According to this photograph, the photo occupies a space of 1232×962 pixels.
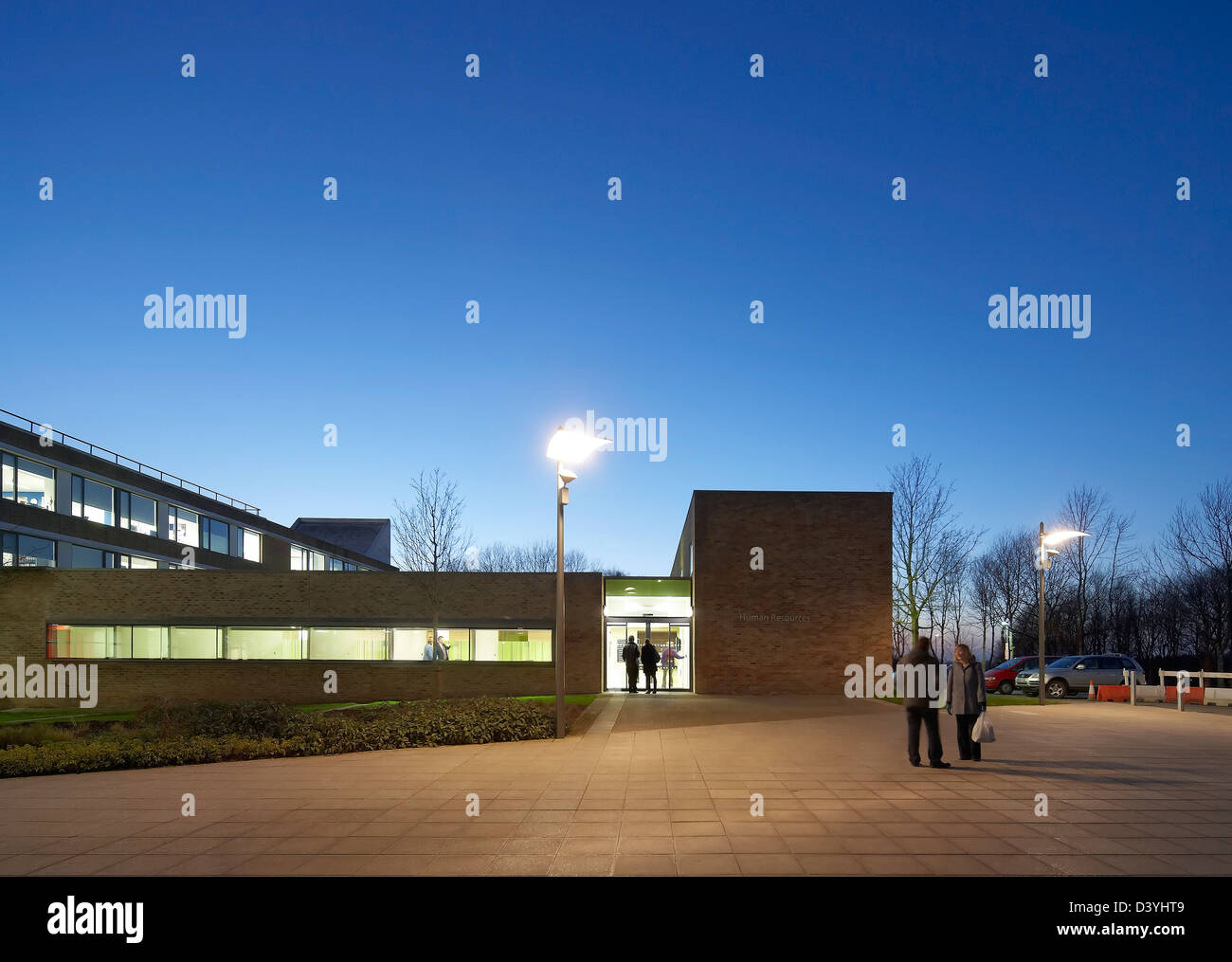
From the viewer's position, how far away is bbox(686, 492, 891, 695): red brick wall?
26219 millimetres

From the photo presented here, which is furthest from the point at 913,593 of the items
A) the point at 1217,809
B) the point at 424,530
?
the point at 1217,809

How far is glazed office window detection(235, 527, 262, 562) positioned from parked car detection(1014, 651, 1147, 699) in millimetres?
45012

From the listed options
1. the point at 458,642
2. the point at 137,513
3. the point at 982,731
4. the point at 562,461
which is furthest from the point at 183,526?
the point at 982,731

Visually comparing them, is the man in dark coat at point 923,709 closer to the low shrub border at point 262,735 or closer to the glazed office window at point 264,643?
the low shrub border at point 262,735

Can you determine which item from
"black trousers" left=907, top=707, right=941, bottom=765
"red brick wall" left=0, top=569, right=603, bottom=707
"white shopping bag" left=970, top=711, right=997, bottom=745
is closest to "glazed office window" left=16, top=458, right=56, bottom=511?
"red brick wall" left=0, top=569, right=603, bottom=707

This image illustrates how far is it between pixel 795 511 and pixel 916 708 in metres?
15.4

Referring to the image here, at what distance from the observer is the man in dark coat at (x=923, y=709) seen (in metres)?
11.4

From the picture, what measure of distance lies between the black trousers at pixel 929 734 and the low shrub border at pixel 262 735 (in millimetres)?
5828

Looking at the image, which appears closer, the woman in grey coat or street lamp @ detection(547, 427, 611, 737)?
the woman in grey coat

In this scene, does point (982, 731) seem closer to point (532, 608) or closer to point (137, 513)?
point (532, 608)

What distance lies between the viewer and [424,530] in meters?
24.5

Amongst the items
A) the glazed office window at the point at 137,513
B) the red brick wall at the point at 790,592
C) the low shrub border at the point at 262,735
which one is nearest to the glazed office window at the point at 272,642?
the red brick wall at the point at 790,592

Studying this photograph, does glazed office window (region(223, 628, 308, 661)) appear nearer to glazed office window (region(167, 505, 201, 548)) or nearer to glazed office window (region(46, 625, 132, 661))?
glazed office window (region(46, 625, 132, 661))
